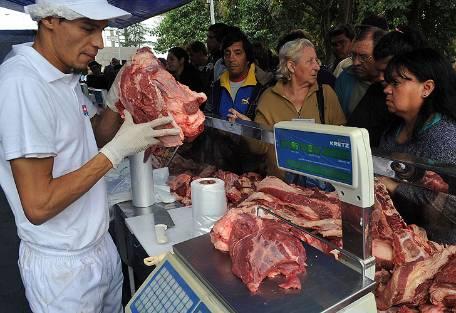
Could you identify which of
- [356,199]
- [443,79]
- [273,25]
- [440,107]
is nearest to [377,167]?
[356,199]

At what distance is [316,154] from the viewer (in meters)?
1.19

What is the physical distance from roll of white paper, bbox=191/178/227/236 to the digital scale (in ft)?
1.63

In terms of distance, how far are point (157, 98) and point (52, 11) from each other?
0.58 m

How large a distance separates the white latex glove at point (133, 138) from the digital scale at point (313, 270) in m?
0.58

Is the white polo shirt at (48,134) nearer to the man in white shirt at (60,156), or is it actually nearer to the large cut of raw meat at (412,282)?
the man in white shirt at (60,156)

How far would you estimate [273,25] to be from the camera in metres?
19.8

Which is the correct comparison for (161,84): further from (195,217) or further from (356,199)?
(356,199)

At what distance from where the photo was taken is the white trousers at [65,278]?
1.92 meters

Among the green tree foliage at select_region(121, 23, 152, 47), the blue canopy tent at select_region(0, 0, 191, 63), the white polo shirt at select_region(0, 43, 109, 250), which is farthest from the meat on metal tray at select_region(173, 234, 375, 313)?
the green tree foliage at select_region(121, 23, 152, 47)

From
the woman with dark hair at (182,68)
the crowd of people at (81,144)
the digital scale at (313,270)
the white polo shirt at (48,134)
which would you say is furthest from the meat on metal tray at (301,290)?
the woman with dark hair at (182,68)

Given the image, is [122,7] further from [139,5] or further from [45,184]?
[45,184]

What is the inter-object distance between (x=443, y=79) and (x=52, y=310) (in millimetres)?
2492

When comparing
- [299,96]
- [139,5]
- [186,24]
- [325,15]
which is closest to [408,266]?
[299,96]

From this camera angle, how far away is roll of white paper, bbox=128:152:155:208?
2.47 m
